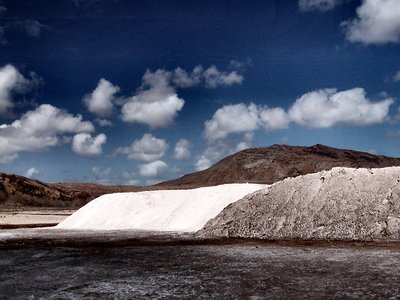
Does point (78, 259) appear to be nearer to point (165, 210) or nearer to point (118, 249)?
point (118, 249)

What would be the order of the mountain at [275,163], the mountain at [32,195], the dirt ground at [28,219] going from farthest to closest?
1. the mountain at [275,163]
2. the mountain at [32,195]
3. the dirt ground at [28,219]

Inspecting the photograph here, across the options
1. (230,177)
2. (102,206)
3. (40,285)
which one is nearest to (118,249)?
(40,285)

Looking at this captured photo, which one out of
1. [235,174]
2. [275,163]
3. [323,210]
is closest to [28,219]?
[323,210]

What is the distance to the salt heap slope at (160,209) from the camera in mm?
26859

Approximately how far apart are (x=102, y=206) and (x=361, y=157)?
434 feet

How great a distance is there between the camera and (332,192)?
22.6m

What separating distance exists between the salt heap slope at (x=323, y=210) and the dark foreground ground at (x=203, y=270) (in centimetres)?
212

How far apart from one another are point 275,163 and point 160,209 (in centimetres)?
9371

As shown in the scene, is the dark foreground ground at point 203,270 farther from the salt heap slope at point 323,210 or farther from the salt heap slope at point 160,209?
the salt heap slope at point 160,209

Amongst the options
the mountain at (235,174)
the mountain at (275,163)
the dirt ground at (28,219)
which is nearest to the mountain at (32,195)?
the mountain at (235,174)

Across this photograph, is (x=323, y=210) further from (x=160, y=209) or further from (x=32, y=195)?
(x=32, y=195)

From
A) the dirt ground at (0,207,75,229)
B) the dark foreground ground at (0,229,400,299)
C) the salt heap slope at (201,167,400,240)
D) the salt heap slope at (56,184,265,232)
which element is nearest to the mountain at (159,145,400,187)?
the dirt ground at (0,207,75,229)

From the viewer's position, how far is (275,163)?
120812 millimetres

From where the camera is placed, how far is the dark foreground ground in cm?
933
